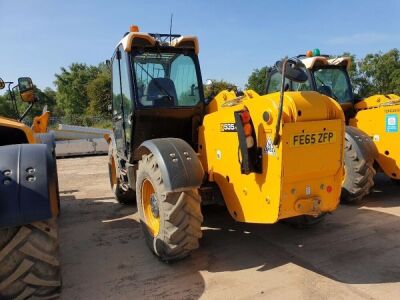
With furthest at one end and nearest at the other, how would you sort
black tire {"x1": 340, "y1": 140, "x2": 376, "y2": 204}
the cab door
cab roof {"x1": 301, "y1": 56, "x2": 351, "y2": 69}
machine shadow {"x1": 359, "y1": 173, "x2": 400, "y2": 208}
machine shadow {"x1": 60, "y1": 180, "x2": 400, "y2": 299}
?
1. cab roof {"x1": 301, "y1": 56, "x2": 351, "y2": 69}
2. machine shadow {"x1": 359, "y1": 173, "x2": 400, "y2": 208}
3. black tire {"x1": 340, "y1": 140, "x2": 376, "y2": 204}
4. the cab door
5. machine shadow {"x1": 60, "y1": 180, "x2": 400, "y2": 299}

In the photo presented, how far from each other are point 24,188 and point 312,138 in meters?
2.40

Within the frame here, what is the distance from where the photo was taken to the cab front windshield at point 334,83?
7219 millimetres

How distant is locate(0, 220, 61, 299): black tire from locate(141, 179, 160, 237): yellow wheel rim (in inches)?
53.1

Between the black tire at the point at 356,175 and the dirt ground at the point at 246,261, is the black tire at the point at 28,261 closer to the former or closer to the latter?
the dirt ground at the point at 246,261

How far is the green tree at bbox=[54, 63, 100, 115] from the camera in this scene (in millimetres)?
50594

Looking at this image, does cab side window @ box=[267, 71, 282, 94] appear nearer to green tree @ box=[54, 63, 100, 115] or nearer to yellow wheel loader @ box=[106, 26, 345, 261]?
yellow wheel loader @ box=[106, 26, 345, 261]

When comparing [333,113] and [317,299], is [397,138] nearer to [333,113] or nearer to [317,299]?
[333,113]

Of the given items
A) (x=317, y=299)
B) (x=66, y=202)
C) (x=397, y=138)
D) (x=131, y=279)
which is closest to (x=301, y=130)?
(x=317, y=299)

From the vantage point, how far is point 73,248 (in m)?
4.67

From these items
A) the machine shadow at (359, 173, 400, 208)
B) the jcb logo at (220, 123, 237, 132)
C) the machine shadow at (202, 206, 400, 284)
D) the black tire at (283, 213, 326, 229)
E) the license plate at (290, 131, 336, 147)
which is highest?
the jcb logo at (220, 123, 237, 132)

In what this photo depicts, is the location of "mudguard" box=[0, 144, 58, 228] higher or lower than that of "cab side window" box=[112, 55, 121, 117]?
lower

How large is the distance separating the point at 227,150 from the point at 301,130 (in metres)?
0.87

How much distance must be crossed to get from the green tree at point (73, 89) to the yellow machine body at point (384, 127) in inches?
1827

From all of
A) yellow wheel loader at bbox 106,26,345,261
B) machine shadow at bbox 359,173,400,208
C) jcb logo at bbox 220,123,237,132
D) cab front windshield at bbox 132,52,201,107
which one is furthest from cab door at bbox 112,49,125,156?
machine shadow at bbox 359,173,400,208
